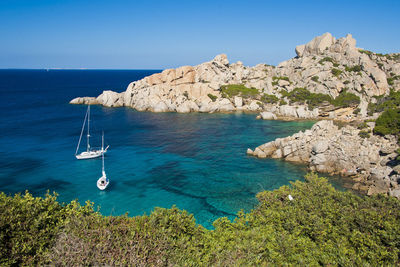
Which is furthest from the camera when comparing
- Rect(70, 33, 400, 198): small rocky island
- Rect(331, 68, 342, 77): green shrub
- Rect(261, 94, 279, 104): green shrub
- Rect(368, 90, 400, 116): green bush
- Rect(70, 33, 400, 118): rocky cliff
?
Rect(261, 94, 279, 104): green shrub

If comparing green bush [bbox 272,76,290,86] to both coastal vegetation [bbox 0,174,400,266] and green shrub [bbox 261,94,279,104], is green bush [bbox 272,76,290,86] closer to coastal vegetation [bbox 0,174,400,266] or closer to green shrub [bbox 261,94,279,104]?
green shrub [bbox 261,94,279,104]

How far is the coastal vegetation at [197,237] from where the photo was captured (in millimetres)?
13172

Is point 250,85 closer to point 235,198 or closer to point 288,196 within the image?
point 235,198

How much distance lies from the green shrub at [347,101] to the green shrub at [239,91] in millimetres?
27552

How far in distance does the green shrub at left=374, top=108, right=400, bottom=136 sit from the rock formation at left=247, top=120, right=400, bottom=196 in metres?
1.82

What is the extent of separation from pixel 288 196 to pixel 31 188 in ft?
110

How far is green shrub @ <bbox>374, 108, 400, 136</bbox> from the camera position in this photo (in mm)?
48500

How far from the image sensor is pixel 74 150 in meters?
53.1

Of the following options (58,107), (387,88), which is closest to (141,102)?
(58,107)

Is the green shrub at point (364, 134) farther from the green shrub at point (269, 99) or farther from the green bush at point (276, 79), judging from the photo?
the green bush at point (276, 79)

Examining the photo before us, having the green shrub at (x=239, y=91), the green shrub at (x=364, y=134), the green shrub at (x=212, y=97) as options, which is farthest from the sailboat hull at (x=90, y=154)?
the green shrub at (x=239, y=91)

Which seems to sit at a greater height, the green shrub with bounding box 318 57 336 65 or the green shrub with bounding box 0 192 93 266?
the green shrub with bounding box 318 57 336 65

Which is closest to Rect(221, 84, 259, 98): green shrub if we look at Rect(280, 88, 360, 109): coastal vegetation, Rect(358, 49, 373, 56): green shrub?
Rect(280, 88, 360, 109): coastal vegetation

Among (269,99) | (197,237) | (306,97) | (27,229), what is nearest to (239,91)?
(269,99)
